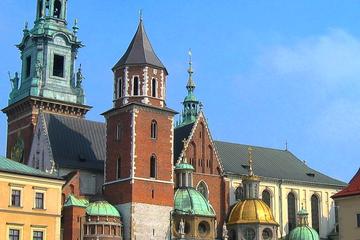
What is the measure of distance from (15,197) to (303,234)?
3419 centimetres

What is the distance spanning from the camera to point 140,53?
230 feet

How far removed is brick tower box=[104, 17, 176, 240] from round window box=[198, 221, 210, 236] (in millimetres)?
4080

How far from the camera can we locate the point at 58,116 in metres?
79.3

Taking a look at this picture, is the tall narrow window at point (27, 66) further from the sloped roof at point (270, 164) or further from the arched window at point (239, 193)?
the arched window at point (239, 193)

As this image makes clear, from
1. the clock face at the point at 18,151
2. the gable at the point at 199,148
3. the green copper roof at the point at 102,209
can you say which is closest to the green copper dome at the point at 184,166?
the gable at the point at 199,148

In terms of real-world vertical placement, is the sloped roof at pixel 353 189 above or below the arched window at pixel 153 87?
below

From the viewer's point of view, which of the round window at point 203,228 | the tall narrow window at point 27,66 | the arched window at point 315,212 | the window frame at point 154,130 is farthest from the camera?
the arched window at point 315,212

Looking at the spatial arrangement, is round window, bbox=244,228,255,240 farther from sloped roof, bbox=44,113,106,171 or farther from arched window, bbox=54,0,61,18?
arched window, bbox=54,0,61,18

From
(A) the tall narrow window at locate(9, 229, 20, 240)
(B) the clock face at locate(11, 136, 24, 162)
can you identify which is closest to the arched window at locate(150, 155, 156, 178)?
(A) the tall narrow window at locate(9, 229, 20, 240)

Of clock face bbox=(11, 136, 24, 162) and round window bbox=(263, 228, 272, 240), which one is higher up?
clock face bbox=(11, 136, 24, 162)

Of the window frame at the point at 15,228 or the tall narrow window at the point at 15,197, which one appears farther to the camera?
the tall narrow window at the point at 15,197

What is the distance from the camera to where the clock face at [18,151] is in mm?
81375

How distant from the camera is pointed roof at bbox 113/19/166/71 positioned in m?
69.4

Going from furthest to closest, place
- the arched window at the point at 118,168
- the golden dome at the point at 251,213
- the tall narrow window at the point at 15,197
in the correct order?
the golden dome at the point at 251,213 → the arched window at the point at 118,168 → the tall narrow window at the point at 15,197
